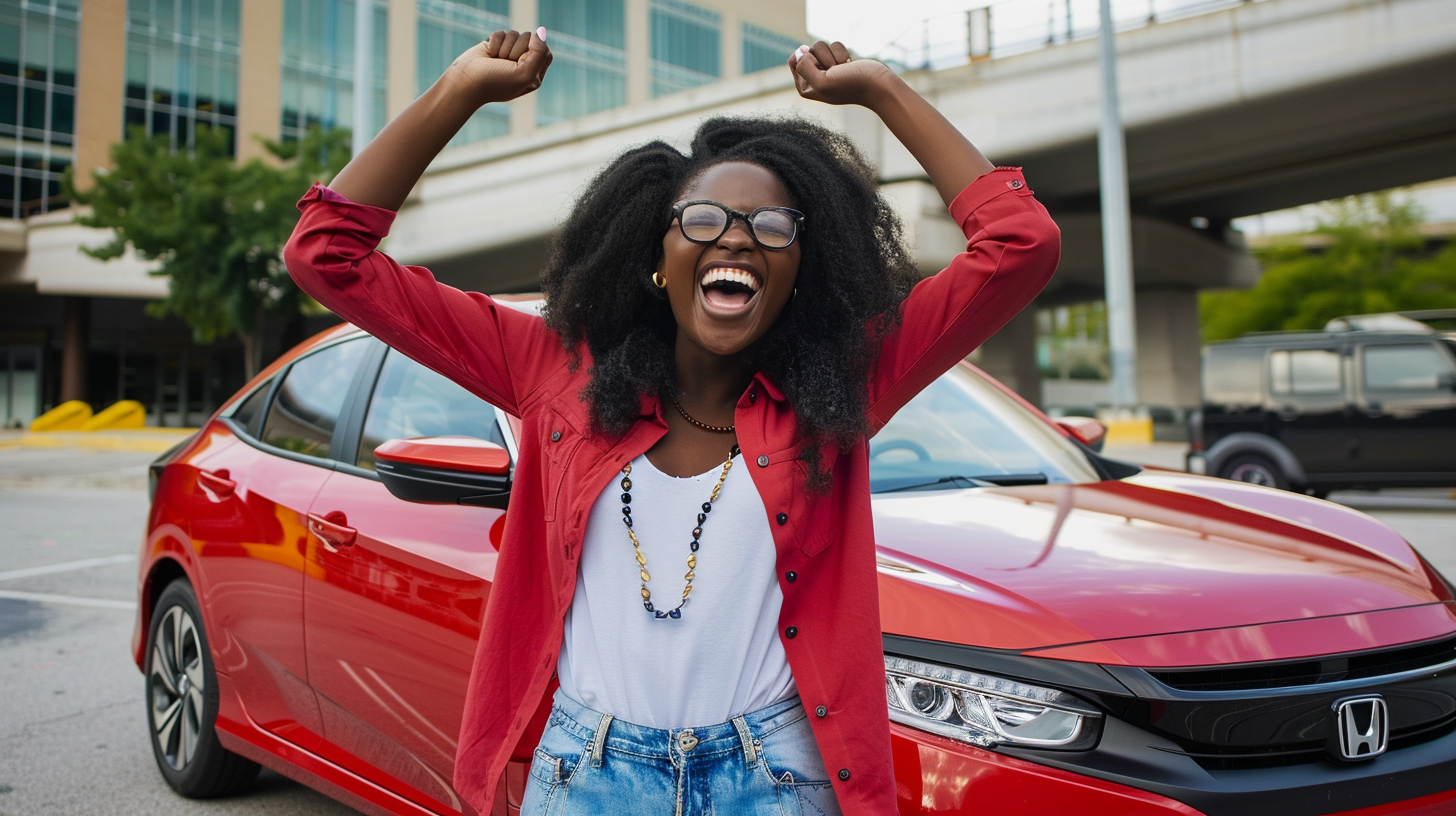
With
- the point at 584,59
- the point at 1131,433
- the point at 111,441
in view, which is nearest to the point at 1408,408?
the point at 1131,433

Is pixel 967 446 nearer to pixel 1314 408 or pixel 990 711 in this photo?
pixel 990 711

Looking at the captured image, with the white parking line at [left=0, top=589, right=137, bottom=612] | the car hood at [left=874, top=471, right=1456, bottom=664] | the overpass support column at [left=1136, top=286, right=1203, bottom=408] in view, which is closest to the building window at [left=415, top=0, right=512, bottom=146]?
the overpass support column at [left=1136, top=286, right=1203, bottom=408]

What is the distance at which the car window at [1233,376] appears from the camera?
12352 mm

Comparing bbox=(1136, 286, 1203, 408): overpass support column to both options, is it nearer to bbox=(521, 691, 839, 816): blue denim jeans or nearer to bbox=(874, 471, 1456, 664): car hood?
bbox=(874, 471, 1456, 664): car hood

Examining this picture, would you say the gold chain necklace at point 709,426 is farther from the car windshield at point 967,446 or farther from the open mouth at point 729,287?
the car windshield at point 967,446

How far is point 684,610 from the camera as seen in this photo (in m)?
1.70

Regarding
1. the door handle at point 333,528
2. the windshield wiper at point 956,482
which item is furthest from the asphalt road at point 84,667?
the windshield wiper at point 956,482

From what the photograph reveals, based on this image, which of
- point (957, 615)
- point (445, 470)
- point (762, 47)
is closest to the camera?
point (957, 615)

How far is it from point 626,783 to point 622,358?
65 centimetres

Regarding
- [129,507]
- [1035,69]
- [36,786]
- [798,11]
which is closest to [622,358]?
[36,786]

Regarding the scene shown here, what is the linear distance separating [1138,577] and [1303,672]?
361 mm

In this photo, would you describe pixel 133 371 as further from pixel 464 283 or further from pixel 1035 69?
pixel 1035 69

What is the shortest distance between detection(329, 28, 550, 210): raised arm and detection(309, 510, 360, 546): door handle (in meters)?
1.48

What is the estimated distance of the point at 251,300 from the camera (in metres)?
25.3
